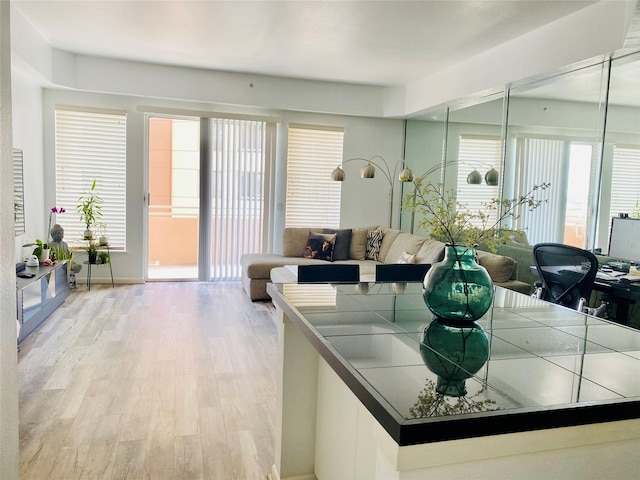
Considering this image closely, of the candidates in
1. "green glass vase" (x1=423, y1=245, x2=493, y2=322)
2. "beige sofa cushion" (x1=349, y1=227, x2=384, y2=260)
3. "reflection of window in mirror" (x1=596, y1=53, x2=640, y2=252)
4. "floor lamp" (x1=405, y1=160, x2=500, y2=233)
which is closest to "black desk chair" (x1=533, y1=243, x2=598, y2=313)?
"reflection of window in mirror" (x1=596, y1=53, x2=640, y2=252)

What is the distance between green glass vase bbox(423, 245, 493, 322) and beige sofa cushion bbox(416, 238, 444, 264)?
306 cm

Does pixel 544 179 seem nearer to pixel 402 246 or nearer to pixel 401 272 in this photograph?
pixel 402 246

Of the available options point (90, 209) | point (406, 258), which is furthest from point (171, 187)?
point (406, 258)

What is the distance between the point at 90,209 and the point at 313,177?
123 inches

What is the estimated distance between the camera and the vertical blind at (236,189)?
7117 mm

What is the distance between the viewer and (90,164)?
6.71m

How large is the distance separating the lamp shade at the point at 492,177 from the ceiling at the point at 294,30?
128cm

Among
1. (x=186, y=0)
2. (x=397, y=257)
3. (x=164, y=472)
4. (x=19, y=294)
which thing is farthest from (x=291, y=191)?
(x=164, y=472)

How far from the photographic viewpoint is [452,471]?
106 centimetres

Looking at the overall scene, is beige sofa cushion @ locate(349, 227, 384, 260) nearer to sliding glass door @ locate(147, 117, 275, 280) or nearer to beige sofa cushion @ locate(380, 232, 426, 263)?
beige sofa cushion @ locate(380, 232, 426, 263)

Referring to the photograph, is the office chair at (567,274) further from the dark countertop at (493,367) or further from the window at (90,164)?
the window at (90,164)

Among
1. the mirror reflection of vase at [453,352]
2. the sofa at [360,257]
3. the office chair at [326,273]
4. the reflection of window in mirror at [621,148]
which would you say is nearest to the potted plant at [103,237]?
the sofa at [360,257]

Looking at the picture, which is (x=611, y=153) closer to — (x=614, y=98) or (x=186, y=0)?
(x=614, y=98)

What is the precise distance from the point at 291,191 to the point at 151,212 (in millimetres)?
2316
